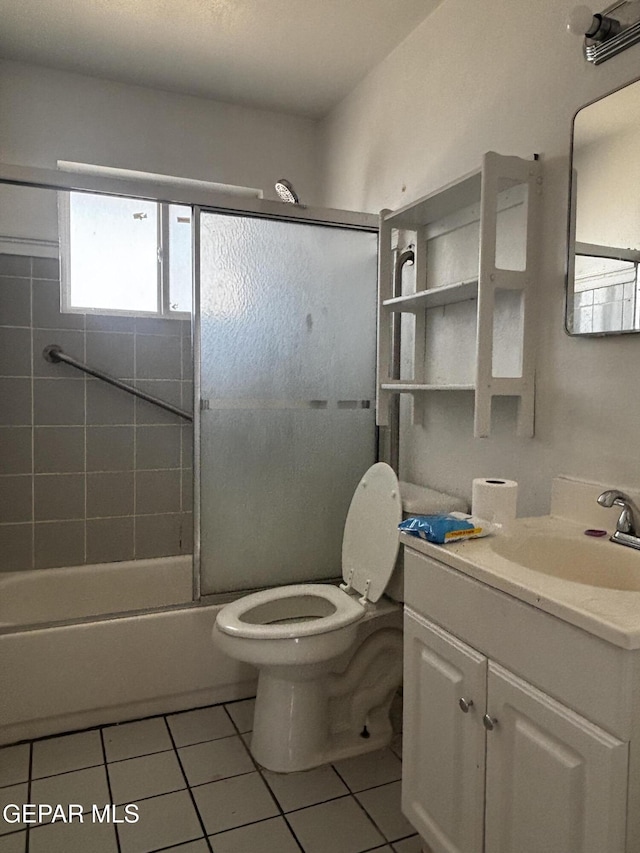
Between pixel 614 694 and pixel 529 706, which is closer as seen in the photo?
pixel 614 694

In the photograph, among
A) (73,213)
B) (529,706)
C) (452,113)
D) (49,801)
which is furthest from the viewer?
(73,213)

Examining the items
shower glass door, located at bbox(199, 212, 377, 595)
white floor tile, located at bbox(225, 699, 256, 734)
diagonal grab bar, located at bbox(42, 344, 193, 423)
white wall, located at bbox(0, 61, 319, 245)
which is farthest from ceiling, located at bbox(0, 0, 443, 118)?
white floor tile, located at bbox(225, 699, 256, 734)

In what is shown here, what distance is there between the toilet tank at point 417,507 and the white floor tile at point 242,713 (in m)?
0.67

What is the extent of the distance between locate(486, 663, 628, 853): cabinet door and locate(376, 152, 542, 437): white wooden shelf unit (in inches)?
28.7

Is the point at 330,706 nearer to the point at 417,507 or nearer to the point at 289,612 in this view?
the point at 289,612

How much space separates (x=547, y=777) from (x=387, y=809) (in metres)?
0.83

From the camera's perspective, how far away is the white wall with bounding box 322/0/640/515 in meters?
1.43

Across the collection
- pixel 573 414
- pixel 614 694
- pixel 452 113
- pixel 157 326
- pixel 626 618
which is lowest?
pixel 614 694

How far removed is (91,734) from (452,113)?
7.84 ft

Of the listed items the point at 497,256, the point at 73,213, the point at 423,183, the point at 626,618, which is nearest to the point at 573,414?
the point at 497,256

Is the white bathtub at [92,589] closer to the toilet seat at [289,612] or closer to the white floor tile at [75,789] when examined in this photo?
the toilet seat at [289,612]

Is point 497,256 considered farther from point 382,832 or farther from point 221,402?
point 382,832

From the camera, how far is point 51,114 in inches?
96.9

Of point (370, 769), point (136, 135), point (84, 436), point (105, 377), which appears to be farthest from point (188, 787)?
point (136, 135)
